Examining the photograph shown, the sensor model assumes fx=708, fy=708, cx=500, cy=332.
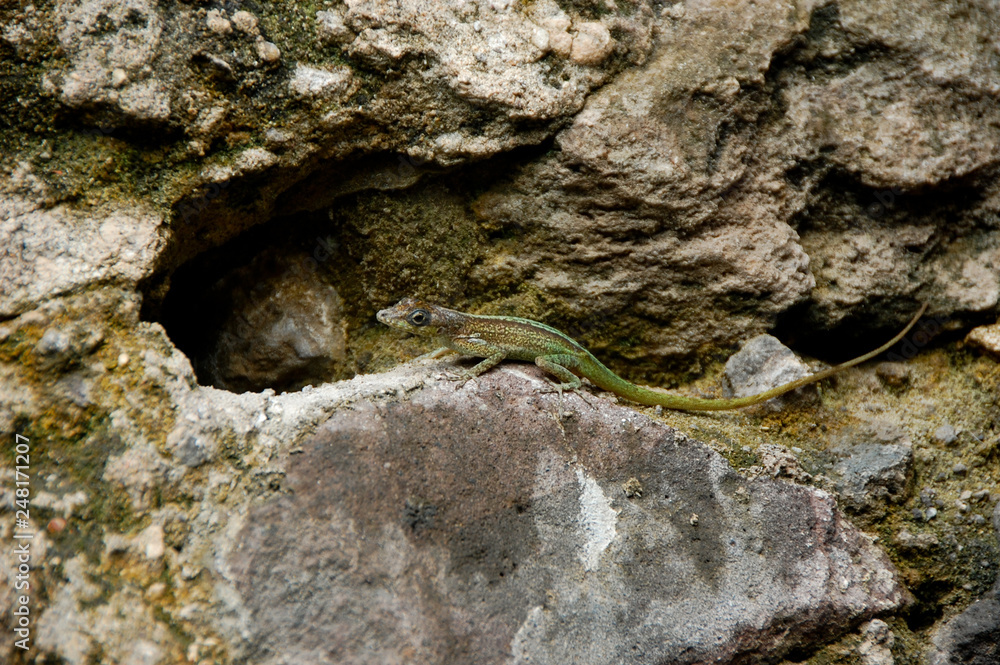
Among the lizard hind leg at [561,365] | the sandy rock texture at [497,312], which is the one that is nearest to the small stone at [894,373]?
the sandy rock texture at [497,312]

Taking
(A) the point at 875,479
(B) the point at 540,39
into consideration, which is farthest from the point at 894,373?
(B) the point at 540,39

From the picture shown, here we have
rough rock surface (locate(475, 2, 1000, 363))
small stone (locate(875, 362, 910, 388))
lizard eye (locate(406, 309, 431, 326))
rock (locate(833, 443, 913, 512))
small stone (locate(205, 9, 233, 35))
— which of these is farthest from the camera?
small stone (locate(875, 362, 910, 388))

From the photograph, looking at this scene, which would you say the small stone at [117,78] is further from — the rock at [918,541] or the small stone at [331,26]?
the rock at [918,541]

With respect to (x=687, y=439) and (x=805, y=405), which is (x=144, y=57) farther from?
(x=805, y=405)

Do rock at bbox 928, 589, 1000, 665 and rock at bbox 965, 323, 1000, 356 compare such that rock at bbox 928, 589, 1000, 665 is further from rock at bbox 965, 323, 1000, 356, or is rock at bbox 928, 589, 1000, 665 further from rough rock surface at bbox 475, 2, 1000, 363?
rough rock surface at bbox 475, 2, 1000, 363

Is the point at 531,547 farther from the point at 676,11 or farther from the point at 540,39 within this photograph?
the point at 676,11

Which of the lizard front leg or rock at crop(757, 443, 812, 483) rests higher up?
the lizard front leg

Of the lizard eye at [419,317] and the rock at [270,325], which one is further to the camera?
the rock at [270,325]

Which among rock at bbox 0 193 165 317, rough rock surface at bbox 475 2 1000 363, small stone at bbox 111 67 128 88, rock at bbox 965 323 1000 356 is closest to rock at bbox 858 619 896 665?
rough rock surface at bbox 475 2 1000 363

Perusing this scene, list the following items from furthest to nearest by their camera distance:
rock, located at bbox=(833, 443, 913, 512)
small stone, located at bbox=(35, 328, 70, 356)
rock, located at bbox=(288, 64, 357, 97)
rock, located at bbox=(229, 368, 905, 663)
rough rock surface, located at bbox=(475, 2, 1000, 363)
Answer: rough rock surface, located at bbox=(475, 2, 1000, 363) < rock, located at bbox=(833, 443, 913, 512) < rock, located at bbox=(288, 64, 357, 97) < small stone, located at bbox=(35, 328, 70, 356) < rock, located at bbox=(229, 368, 905, 663)
